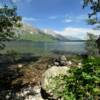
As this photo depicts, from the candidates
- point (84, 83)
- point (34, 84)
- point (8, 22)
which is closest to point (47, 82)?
point (34, 84)

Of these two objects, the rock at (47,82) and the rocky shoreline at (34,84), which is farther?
the rocky shoreline at (34,84)

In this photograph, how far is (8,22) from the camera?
15.6 m

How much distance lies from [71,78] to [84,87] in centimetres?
43

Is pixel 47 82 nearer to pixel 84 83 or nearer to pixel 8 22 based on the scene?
pixel 8 22

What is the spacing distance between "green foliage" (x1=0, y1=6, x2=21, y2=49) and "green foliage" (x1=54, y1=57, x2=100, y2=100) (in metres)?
9.82

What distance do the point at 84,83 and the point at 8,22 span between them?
10322 mm

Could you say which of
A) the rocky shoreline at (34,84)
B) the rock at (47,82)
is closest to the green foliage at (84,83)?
the rocky shoreline at (34,84)

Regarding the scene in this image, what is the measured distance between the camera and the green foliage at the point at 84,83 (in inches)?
228

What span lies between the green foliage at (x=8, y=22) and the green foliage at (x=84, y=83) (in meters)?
9.82

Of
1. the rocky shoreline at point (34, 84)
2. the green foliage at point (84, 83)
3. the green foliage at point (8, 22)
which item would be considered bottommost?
the rocky shoreline at point (34, 84)

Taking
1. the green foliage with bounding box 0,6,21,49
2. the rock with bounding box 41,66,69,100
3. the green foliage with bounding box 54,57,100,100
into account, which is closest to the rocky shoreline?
the rock with bounding box 41,66,69,100

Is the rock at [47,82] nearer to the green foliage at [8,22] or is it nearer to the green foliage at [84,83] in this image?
the green foliage at [8,22]

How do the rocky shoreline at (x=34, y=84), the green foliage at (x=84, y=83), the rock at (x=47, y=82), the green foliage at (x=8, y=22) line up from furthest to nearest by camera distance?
the green foliage at (x=8, y=22) → the rocky shoreline at (x=34, y=84) → the rock at (x=47, y=82) → the green foliage at (x=84, y=83)

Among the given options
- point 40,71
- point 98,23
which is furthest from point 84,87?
point 98,23
